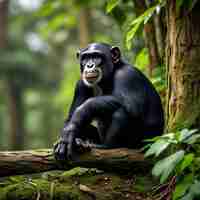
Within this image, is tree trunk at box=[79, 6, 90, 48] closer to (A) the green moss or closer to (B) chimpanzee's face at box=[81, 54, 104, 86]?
(B) chimpanzee's face at box=[81, 54, 104, 86]

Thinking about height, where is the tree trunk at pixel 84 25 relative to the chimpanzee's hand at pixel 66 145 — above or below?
above

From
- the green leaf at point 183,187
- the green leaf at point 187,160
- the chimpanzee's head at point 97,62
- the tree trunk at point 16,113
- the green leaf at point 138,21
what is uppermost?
the green leaf at point 138,21

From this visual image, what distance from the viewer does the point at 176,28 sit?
556 cm

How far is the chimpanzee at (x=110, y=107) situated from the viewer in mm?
5840

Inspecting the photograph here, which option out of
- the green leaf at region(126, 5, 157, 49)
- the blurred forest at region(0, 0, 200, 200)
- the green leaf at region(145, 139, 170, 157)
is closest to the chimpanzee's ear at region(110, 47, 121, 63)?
the blurred forest at region(0, 0, 200, 200)

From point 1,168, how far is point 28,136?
23.5 m

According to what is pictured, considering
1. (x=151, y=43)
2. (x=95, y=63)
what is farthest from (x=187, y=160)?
(x=151, y=43)

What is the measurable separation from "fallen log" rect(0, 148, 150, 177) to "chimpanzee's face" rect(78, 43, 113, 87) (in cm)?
117

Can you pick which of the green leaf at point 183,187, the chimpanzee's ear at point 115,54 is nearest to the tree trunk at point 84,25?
the chimpanzee's ear at point 115,54

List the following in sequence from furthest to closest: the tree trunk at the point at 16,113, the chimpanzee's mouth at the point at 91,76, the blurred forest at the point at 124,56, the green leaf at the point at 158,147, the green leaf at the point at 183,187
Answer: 1. the tree trunk at the point at 16,113
2. the chimpanzee's mouth at the point at 91,76
3. the blurred forest at the point at 124,56
4. the green leaf at the point at 183,187
5. the green leaf at the point at 158,147

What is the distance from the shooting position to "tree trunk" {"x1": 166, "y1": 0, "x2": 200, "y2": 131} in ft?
17.9

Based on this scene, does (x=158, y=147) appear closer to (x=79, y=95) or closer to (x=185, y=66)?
(x=185, y=66)

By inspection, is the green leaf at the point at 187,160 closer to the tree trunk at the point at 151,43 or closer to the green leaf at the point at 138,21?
the green leaf at the point at 138,21

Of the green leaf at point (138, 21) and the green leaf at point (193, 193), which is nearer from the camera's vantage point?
the green leaf at point (193, 193)
